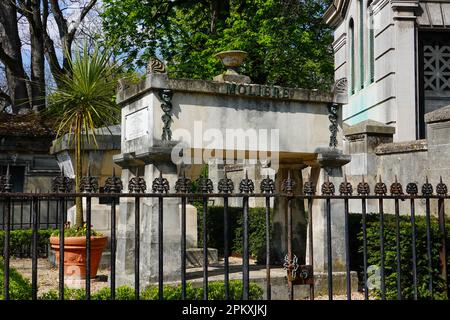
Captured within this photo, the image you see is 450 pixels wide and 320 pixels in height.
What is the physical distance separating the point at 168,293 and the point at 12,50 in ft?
58.9

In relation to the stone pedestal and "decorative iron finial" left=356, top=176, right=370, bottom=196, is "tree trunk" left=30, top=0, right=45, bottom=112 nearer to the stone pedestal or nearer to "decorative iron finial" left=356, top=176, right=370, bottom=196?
the stone pedestal

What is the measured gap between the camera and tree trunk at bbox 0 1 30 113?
69.7ft

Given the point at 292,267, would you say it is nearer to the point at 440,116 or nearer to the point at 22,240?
the point at 440,116

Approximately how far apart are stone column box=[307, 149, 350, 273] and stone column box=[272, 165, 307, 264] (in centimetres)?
71

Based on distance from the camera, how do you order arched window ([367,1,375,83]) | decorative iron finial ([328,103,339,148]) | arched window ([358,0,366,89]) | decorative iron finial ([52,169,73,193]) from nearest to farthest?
decorative iron finial ([52,169,73,193])
decorative iron finial ([328,103,339,148])
arched window ([367,1,375,83])
arched window ([358,0,366,89])

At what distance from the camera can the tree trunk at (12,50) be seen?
69.7 ft

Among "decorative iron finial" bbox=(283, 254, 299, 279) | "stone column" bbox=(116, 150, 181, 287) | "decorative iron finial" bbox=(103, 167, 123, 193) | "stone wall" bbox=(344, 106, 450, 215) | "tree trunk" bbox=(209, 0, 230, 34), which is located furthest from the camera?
"tree trunk" bbox=(209, 0, 230, 34)

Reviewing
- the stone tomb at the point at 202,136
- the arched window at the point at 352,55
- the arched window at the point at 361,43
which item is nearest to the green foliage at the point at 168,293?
the stone tomb at the point at 202,136

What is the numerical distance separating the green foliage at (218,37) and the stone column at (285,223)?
10.9m

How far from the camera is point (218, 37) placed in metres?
21.4

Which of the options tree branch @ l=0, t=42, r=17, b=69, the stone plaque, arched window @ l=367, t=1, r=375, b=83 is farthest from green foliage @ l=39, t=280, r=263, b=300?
tree branch @ l=0, t=42, r=17, b=69

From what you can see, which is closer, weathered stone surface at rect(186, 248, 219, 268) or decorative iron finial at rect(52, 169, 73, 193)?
decorative iron finial at rect(52, 169, 73, 193)

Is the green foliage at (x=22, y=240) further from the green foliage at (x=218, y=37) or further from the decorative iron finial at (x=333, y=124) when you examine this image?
the green foliage at (x=218, y=37)

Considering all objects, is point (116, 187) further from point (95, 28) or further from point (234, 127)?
point (95, 28)
